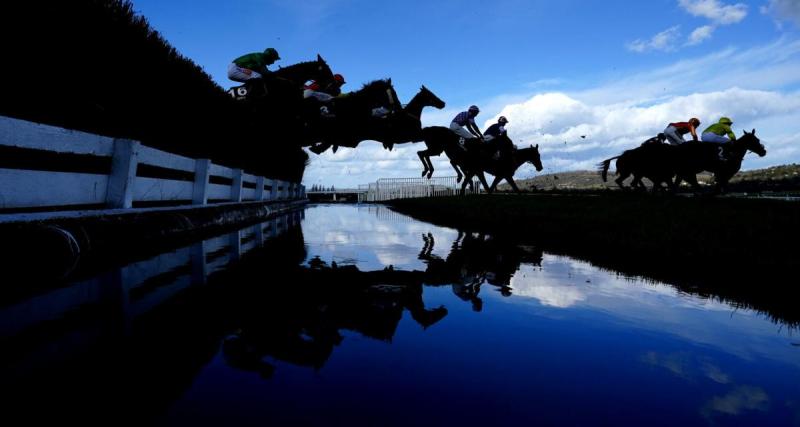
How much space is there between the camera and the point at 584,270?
4.75m

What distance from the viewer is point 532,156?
765 inches

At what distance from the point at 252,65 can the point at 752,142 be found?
1603cm

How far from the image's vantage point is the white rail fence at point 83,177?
3504 millimetres

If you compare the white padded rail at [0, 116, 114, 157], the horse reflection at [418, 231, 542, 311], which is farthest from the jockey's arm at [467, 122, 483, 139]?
the white padded rail at [0, 116, 114, 157]

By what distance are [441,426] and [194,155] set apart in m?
10.4

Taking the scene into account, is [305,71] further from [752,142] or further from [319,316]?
[752,142]

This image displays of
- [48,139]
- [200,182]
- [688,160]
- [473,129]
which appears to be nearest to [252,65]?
[200,182]

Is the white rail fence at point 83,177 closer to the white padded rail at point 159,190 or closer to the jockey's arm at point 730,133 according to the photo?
the white padded rail at point 159,190

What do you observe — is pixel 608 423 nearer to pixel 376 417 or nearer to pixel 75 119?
pixel 376 417

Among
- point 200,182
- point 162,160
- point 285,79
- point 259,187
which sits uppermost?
point 285,79

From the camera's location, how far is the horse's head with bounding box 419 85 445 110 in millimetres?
14578

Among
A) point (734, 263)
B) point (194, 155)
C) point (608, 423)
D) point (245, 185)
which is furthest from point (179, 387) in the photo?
point (245, 185)

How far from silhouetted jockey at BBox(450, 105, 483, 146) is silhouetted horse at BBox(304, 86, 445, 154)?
3.54 metres

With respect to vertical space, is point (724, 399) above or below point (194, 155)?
below
